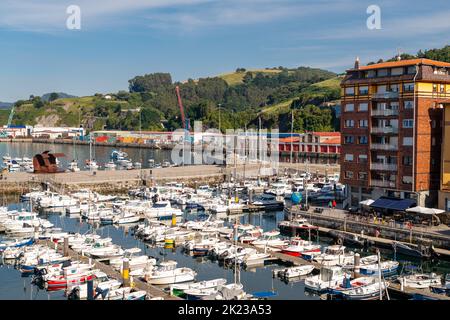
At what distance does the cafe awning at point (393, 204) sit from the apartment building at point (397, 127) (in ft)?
1.52

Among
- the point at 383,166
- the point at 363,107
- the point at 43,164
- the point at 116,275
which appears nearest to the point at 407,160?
the point at 383,166

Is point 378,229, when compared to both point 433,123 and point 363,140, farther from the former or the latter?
point 433,123

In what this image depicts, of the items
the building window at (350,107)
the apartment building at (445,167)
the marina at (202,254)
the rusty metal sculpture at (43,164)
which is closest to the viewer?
the marina at (202,254)

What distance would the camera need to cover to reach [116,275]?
98.6ft

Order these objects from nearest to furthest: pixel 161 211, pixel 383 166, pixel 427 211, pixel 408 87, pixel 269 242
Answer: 1. pixel 269 242
2. pixel 427 211
3. pixel 408 87
4. pixel 383 166
5. pixel 161 211

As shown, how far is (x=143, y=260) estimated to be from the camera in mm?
33188

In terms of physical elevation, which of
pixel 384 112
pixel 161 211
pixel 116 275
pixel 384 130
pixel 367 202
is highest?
pixel 384 112

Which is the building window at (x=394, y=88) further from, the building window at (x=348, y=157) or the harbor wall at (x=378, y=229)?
the harbor wall at (x=378, y=229)

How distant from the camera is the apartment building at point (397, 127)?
39.4 metres

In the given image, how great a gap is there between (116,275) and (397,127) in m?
22.9

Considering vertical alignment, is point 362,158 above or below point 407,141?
below

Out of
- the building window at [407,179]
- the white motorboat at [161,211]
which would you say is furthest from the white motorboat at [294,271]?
the white motorboat at [161,211]

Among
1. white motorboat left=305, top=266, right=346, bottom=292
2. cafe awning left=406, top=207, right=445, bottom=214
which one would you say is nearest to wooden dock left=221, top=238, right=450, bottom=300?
white motorboat left=305, top=266, right=346, bottom=292
